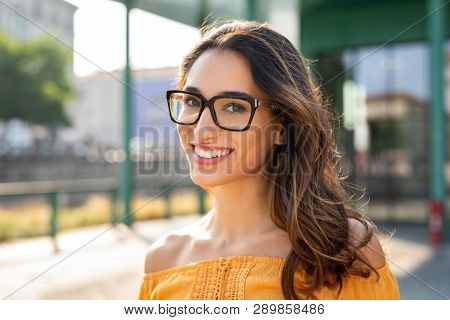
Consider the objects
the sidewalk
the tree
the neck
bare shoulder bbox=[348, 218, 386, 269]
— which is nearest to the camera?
bare shoulder bbox=[348, 218, 386, 269]

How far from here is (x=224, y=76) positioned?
1477mm

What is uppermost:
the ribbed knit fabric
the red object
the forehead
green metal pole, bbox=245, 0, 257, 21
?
green metal pole, bbox=245, 0, 257, 21

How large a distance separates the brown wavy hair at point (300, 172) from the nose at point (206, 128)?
166 mm

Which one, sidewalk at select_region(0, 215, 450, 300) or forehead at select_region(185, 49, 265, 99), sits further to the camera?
Result: sidewalk at select_region(0, 215, 450, 300)

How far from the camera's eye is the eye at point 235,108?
146cm

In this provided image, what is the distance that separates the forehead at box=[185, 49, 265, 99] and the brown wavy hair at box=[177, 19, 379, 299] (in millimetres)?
19

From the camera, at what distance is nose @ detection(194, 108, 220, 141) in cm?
146

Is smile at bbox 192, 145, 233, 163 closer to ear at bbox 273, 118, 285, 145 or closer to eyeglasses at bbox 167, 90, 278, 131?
eyeglasses at bbox 167, 90, 278, 131

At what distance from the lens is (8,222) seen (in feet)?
30.2

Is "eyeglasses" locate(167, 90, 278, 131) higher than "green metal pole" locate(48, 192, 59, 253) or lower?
higher

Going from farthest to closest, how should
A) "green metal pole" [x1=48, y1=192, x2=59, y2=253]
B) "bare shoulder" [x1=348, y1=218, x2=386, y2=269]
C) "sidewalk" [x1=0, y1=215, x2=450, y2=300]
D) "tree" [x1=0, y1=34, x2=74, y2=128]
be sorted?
"tree" [x1=0, y1=34, x2=74, y2=128] → "green metal pole" [x1=48, y1=192, x2=59, y2=253] → "sidewalk" [x1=0, y1=215, x2=450, y2=300] → "bare shoulder" [x1=348, y1=218, x2=386, y2=269]

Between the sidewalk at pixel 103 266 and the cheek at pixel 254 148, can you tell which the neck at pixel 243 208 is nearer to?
the cheek at pixel 254 148

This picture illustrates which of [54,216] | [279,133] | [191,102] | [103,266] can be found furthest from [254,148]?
[54,216]

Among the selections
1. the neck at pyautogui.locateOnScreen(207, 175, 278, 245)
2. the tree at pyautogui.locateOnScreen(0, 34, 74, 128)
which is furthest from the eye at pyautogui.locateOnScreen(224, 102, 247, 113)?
the tree at pyautogui.locateOnScreen(0, 34, 74, 128)
